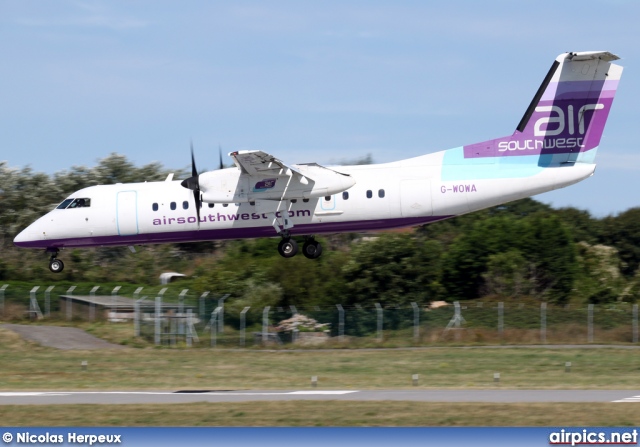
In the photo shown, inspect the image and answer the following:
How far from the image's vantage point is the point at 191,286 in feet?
145

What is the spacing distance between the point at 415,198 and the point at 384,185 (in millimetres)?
1021

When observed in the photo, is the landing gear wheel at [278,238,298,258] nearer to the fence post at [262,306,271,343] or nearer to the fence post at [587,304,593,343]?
the fence post at [262,306,271,343]

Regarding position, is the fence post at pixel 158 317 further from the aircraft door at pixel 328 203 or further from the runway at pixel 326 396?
the runway at pixel 326 396

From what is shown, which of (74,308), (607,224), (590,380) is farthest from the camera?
(607,224)

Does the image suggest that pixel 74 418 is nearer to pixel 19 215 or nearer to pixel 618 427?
pixel 618 427

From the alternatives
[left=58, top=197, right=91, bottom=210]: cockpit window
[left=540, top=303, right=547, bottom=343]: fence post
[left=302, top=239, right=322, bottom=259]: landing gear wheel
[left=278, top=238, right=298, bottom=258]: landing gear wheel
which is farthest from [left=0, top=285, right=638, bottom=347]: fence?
[left=58, top=197, right=91, bottom=210]: cockpit window

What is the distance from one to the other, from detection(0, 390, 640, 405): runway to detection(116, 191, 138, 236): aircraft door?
7.98m

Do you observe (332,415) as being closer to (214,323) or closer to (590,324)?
(214,323)

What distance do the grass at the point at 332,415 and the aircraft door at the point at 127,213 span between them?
1061 cm

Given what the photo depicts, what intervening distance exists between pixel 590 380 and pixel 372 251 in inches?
751

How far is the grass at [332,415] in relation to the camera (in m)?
16.8

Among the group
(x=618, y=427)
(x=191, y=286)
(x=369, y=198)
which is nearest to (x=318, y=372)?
(x=369, y=198)

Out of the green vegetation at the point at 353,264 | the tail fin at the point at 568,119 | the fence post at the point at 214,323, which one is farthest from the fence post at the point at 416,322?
the tail fin at the point at 568,119

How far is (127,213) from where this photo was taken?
29.2 m
